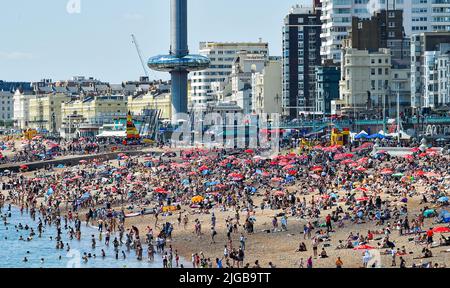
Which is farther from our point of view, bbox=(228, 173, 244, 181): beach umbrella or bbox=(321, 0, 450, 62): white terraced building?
bbox=(321, 0, 450, 62): white terraced building

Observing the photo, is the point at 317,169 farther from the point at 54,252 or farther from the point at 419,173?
the point at 54,252

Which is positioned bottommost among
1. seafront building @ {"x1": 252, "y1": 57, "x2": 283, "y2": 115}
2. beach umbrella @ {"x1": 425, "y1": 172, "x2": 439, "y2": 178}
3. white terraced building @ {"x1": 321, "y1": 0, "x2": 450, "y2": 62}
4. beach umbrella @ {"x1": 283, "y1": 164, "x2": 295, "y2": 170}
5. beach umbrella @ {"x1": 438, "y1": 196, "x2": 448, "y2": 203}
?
beach umbrella @ {"x1": 283, "y1": 164, "x2": 295, "y2": 170}

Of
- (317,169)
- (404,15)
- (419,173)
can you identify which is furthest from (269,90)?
(419,173)

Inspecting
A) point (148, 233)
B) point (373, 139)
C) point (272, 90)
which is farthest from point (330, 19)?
point (148, 233)

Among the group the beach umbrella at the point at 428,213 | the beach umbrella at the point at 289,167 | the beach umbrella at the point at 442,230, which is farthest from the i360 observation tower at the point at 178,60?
→ the beach umbrella at the point at 442,230

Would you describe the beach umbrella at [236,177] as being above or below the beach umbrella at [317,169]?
below

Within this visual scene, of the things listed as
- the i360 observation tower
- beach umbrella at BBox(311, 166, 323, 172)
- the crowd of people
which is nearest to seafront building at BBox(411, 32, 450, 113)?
the crowd of people

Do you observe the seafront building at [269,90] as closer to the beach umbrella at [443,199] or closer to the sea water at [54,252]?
the sea water at [54,252]

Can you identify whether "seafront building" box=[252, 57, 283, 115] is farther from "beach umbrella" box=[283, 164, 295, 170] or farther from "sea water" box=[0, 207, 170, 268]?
"sea water" box=[0, 207, 170, 268]
